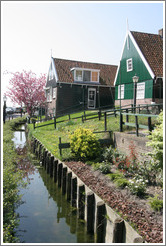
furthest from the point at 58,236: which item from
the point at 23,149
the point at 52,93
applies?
the point at 52,93

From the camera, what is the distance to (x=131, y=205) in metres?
5.71

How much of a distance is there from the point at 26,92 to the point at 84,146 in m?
25.7

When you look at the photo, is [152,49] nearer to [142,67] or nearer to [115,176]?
[142,67]

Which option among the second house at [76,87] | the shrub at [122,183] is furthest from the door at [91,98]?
Answer: the shrub at [122,183]

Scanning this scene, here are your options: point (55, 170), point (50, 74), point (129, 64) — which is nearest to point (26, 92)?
point (50, 74)

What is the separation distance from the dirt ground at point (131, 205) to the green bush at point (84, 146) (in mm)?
1505

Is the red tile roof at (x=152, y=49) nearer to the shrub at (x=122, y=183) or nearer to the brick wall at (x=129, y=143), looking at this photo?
the brick wall at (x=129, y=143)

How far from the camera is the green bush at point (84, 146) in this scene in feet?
31.7

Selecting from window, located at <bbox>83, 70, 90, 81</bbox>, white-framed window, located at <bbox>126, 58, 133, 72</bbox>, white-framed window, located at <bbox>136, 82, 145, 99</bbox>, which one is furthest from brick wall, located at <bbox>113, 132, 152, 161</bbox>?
window, located at <bbox>83, 70, 90, 81</bbox>

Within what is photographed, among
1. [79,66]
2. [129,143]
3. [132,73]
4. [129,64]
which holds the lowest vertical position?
[129,143]

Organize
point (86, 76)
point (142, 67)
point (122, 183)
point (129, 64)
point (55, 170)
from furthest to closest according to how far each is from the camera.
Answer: point (86, 76) → point (129, 64) → point (142, 67) → point (55, 170) → point (122, 183)

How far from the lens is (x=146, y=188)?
21.9 feet

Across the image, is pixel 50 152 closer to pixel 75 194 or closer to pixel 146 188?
pixel 75 194

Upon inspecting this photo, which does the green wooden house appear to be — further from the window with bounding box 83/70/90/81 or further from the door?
the window with bounding box 83/70/90/81
